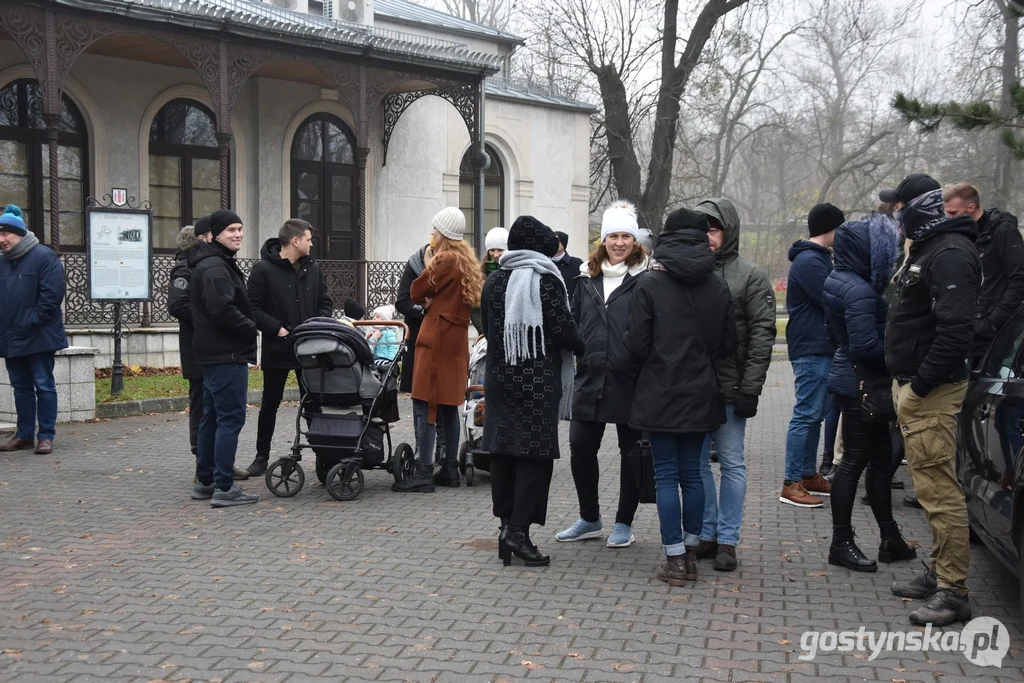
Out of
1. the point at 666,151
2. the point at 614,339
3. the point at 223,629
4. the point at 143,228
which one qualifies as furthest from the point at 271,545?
the point at 666,151

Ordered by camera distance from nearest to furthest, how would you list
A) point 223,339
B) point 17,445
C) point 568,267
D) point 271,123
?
point 223,339
point 17,445
point 568,267
point 271,123

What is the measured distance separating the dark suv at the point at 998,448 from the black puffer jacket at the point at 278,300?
4843 mm

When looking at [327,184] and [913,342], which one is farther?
[327,184]

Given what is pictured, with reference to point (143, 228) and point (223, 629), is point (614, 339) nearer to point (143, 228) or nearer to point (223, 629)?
point (223, 629)

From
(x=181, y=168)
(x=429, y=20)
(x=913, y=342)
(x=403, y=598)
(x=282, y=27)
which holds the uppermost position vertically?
(x=429, y=20)

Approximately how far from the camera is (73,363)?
38.3ft

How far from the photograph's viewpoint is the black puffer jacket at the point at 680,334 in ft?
18.7

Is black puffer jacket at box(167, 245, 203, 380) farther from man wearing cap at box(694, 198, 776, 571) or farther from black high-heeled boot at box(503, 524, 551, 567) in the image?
man wearing cap at box(694, 198, 776, 571)

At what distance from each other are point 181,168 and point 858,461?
623 inches

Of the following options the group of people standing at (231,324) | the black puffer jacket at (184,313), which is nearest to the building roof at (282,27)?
the group of people standing at (231,324)

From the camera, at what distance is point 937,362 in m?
5.06

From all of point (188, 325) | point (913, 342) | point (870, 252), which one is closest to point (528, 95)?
point (188, 325)

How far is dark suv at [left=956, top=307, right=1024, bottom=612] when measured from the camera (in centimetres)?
502

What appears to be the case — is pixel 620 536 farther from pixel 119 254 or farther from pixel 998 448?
pixel 119 254
